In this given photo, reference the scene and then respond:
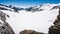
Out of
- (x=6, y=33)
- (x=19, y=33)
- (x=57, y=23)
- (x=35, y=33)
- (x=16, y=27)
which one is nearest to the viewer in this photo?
(x=57, y=23)

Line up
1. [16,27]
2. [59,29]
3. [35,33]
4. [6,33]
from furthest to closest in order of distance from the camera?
[16,27] → [35,33] → [6,33] → [59,29]

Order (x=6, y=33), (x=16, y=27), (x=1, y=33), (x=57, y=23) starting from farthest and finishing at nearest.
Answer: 1. (x=16, y=27)
2. (x=6, y=33)
3. (x=1, y=33)
4. (x=57, y=23)

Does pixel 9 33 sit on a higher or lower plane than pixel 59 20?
lower

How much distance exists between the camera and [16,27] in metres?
32.1

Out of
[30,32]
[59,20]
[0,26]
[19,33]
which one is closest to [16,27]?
[19,33]

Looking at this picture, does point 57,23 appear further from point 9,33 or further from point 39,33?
point 9,33

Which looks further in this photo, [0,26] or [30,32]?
[30,32]

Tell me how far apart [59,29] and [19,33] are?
38.1ft

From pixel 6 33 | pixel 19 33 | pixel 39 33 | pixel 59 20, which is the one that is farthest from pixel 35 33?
pixel 59 20

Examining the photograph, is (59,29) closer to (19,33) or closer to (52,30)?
(52,30)

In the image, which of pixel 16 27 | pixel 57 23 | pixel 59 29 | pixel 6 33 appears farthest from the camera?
pixel 16 27

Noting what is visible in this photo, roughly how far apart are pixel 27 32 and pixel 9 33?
344 centimetres

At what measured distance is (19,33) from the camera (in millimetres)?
28047

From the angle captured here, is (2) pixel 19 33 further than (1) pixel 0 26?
Yes
